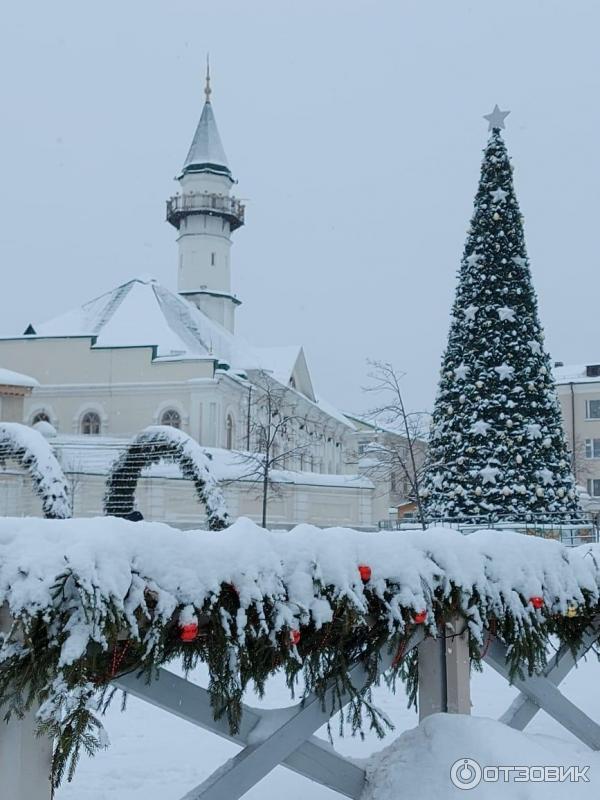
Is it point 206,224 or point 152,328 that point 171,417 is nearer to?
point 152,328

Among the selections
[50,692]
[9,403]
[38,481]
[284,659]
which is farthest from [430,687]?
[9,403]

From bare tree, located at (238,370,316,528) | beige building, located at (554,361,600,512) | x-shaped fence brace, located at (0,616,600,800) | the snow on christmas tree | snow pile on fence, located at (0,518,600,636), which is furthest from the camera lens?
beige building, located at (554,361,600,512)

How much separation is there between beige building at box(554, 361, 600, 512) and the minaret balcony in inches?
921

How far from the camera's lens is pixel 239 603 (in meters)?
3.12

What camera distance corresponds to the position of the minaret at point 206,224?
54312mm

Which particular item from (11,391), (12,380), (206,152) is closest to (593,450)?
(206,152)

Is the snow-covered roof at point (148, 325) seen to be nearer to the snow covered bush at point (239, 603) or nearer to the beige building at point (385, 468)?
the beige building at point (385, 468)

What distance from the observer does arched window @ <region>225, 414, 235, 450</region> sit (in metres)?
40.0

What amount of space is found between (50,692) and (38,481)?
56.0 ft

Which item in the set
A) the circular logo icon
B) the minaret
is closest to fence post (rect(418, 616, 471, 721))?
the circular logo icon

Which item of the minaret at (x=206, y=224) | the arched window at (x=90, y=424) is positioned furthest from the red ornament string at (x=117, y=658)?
the minaret at (x=206, y=224)

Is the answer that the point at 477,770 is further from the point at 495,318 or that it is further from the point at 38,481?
the point at 495,318

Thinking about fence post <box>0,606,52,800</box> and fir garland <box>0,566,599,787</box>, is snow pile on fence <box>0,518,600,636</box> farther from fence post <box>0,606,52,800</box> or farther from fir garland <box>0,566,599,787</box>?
fence post <box>0,606,52,800</box>

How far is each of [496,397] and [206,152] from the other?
131ft
